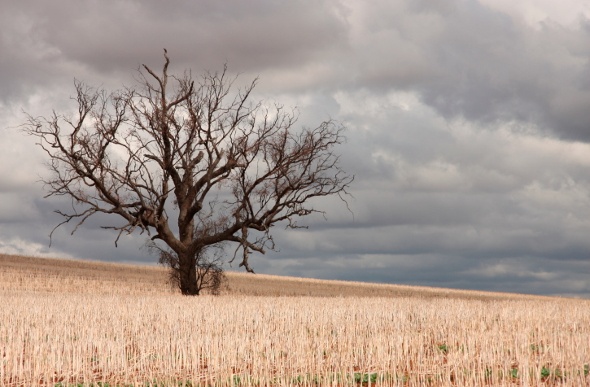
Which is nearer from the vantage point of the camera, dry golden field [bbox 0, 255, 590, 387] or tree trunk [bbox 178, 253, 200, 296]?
dry golden field [bbox 0, 255, 590, 387]

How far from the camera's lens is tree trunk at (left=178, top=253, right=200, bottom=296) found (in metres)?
34.6

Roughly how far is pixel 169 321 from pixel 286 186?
52.0 ft

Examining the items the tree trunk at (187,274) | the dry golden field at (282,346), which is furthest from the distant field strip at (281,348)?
the tree trunk at (187,274)

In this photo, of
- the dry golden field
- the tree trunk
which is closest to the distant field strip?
the dry golden field

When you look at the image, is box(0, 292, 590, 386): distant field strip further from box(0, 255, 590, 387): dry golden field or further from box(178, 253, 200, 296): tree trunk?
box(178, 253, 200, 296): tree trunk

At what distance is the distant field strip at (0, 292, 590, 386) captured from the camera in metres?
11.3

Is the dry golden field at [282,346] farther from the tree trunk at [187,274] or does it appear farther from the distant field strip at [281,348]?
the tree trunk at [187,274]

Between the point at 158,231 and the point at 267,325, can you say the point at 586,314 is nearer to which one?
the point at 267,325

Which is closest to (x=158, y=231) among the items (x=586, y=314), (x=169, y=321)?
(x=169, y=321)

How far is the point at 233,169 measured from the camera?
34.0 metres

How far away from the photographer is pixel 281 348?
546 inches

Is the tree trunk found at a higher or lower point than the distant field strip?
higher

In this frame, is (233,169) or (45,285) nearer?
(233,169)

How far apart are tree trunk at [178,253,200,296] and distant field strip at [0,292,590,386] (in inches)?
490
